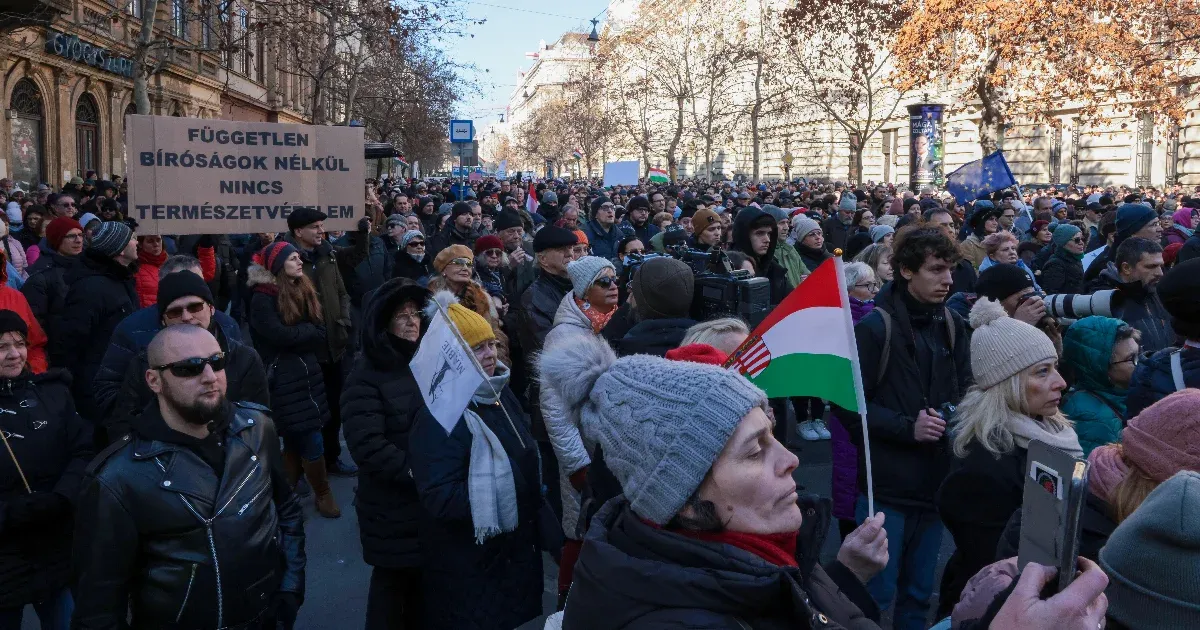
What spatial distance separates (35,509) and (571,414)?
78.9 inches

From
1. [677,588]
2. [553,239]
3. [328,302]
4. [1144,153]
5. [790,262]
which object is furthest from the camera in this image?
[1144,153]

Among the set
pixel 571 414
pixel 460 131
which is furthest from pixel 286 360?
pixel 460 131

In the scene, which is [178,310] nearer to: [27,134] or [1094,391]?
[1094,391]

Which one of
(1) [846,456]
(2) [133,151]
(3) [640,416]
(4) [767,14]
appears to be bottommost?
(1) [846,456]

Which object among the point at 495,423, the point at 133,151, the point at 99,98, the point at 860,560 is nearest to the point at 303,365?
the point at 133,151

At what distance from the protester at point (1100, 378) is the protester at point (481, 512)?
2.30 metres

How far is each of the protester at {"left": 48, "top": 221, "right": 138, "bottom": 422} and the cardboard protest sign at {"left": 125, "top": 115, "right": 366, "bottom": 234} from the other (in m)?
0.91

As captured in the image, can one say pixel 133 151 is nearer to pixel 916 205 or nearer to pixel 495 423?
pixel 495 423

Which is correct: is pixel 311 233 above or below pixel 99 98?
below

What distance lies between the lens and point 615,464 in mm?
1991

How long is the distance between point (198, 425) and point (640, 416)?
1921 millimetres

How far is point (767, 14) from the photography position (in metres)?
41.1

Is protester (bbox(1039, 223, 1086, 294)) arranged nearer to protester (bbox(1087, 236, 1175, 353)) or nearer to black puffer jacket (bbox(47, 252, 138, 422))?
protester (bbox(1087, 236, 1175, 353))

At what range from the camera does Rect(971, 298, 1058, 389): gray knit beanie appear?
11.6 feet
